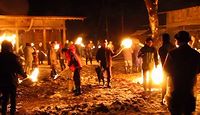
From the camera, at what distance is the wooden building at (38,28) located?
25811mm

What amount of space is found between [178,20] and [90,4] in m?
18.8

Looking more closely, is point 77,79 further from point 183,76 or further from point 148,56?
point 183,76

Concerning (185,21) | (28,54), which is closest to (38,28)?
(28,54)

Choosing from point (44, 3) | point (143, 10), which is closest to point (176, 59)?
point (44, 3)

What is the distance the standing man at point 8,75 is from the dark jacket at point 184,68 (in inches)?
175

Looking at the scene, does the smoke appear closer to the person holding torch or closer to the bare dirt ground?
the person holding torch

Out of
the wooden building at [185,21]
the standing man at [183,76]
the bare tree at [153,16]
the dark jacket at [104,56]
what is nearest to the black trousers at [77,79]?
the dark jacket at [104,56]

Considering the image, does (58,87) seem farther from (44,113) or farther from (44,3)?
(44,3)

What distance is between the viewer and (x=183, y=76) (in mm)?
5172

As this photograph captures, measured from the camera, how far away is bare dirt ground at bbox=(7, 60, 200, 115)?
955 cm

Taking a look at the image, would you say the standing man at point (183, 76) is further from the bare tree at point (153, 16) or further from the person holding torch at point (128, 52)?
the person holding torch at point (128, 52)

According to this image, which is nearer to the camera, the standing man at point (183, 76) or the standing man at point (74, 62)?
the standing man at point (183, 76)

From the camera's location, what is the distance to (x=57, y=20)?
29562 mm

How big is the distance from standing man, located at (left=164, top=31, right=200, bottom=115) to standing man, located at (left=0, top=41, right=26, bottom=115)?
14.5 ft
